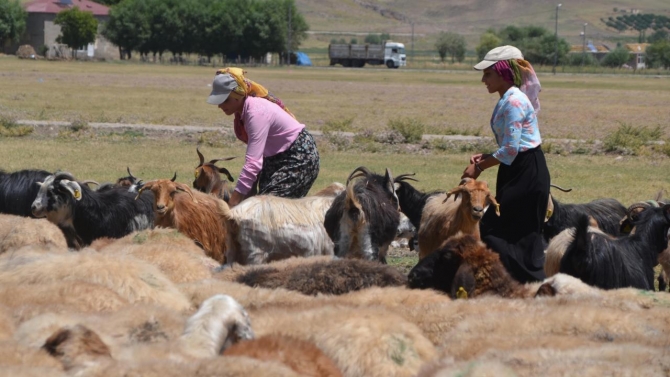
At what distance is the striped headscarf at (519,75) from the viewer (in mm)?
7527

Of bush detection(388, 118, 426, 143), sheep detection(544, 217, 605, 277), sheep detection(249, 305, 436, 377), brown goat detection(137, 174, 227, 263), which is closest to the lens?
sheep detection(249, 305, 436, 377)

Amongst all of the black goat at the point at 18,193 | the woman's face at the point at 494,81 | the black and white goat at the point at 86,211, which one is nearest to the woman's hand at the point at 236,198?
the black and white goat at the point at 86,211

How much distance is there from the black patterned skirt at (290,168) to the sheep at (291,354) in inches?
194

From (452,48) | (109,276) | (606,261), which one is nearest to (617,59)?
(452,48)

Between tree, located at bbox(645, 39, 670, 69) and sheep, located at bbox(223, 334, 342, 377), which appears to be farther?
tree, located at bbox(645, 39, 670, 69)

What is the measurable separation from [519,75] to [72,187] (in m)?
5.83

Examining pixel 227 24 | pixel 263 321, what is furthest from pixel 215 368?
pixel 227 24

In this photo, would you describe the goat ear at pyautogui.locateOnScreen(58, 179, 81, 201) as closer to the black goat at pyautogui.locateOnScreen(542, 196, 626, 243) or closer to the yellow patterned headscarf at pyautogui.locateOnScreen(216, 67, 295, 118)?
the yellow patterned headscarf at pyautogui.locateOnScreen(216, 67, 295, 118)

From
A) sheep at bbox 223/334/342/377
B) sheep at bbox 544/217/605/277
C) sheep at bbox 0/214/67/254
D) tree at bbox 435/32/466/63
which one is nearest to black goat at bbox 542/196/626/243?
sheep at bbox 544/217/605/277

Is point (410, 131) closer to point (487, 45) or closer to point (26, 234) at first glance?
point (26, 234)

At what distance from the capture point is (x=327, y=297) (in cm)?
613

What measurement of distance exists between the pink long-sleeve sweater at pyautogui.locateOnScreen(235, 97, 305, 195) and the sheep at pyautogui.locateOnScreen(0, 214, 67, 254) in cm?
181

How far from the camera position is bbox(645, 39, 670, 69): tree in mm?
125000

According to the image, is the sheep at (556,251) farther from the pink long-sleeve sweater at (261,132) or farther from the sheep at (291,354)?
the sheep at (291,354)
